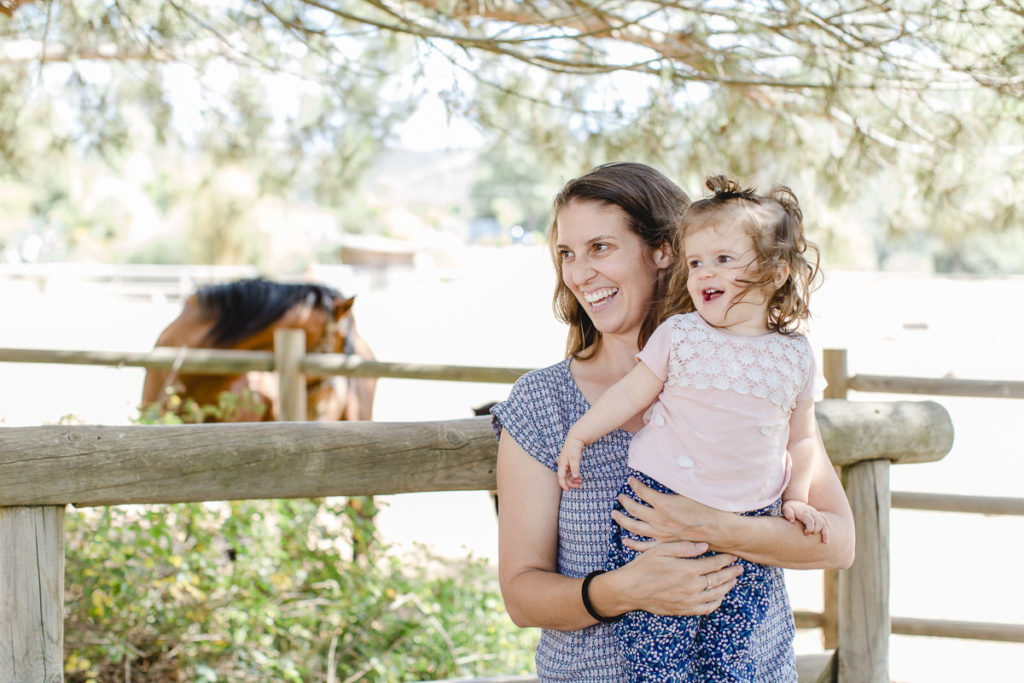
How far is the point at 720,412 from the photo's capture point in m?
1.33

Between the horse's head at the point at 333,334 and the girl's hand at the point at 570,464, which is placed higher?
the horse's head at the point at 333,334

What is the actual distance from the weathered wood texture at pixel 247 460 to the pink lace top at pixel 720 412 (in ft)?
1.40

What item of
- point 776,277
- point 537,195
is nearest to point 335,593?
point 776,277

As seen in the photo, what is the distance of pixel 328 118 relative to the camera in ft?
17.5

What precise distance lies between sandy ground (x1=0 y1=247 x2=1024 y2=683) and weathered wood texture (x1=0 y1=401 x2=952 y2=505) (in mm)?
1600

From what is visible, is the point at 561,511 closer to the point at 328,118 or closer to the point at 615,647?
the point at 615,647

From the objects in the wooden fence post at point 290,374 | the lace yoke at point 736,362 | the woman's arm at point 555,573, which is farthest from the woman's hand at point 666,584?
the wooden fence post at point 290,374

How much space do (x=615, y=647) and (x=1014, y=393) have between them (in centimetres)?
280

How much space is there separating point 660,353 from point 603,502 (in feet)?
0.93

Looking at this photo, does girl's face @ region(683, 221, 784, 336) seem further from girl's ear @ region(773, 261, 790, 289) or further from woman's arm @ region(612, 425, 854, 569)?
woman's arm @ region(612, 425, 854, 569)

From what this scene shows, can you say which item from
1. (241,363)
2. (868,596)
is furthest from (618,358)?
(241,363)

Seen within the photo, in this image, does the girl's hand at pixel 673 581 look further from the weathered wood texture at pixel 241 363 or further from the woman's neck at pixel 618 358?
the weathered wood texture at pixel 241 363

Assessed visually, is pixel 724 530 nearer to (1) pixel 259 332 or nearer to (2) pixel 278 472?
(2) pixel 278 472

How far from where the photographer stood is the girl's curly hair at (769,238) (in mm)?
1347
